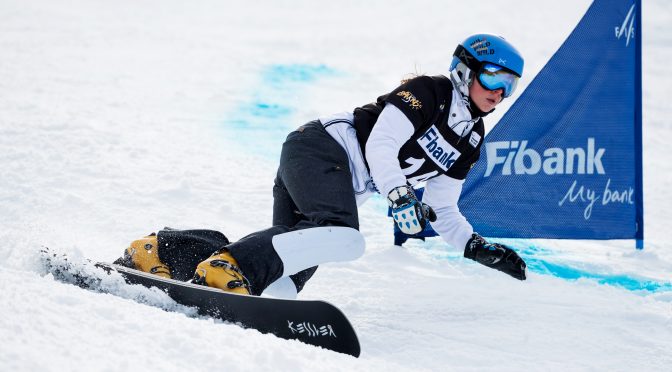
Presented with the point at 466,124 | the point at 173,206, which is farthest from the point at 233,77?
the point at 466,124

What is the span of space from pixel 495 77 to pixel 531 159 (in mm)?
1770

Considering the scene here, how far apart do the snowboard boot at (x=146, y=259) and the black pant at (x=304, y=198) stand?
0.50 meters

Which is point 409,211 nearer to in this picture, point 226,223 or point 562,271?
point 562,271

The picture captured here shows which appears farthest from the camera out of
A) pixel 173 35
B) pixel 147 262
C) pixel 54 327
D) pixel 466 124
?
pixel 173 35

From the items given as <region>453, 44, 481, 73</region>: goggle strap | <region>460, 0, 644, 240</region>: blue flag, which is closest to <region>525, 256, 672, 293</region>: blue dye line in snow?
<region>460, 0, 644, 240</region>: blue flag

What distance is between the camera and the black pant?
3031 millimetres

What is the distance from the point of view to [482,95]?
3518 mm

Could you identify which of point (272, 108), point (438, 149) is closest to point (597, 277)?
point (438, 149)

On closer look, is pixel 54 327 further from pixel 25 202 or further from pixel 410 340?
pixel 25 202

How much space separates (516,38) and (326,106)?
6.97 metres

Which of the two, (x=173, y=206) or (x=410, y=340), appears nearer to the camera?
(x=410, y=340)

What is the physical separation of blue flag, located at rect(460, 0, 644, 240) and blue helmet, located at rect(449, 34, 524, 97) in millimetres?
1569

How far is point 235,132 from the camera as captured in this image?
8.16 metres

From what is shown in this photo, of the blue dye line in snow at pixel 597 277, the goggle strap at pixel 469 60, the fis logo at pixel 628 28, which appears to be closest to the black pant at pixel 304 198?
the goggle strap at pixel 469 60
